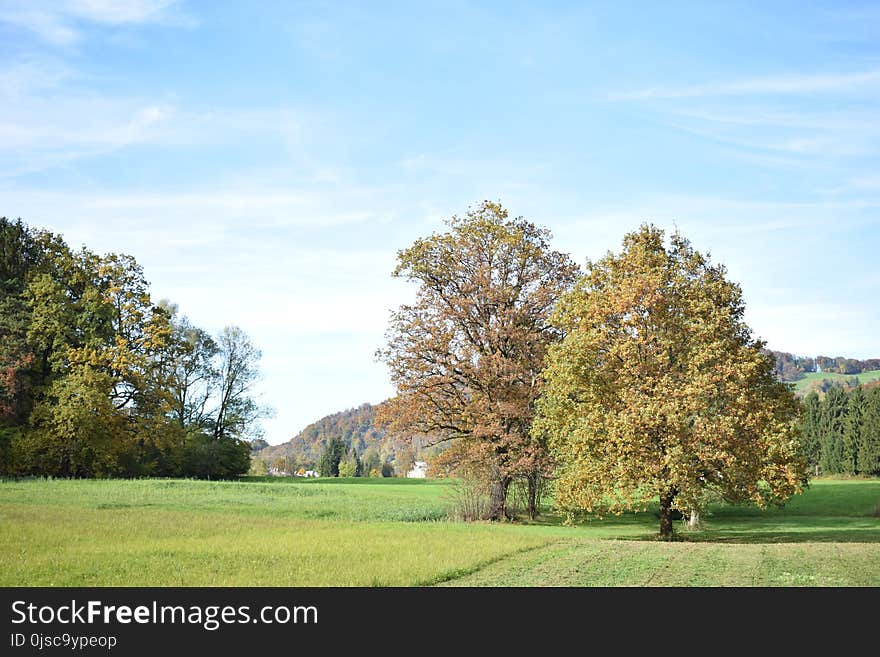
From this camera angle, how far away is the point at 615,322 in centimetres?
2950

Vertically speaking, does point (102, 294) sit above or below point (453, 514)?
above

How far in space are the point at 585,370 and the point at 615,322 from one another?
97.7 inches

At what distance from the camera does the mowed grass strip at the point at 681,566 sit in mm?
15750

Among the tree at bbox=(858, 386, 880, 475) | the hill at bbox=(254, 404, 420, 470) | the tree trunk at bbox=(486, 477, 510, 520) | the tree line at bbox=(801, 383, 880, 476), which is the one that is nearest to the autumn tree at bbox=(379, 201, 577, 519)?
the tree trunk at bbox=(486, 477, 510, 520)

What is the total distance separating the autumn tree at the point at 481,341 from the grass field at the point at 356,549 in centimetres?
399

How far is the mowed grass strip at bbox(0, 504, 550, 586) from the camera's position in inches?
605

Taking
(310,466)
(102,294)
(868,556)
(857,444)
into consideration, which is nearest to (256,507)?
(102,294)

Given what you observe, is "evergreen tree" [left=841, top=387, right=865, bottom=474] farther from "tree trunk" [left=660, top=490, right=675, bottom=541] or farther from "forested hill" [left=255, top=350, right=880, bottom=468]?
"forested hill" [left=255, top=350, right=880, bottom=468]

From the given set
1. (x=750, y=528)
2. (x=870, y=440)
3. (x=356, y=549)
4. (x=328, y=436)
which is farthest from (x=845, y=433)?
(x=328, y=436)

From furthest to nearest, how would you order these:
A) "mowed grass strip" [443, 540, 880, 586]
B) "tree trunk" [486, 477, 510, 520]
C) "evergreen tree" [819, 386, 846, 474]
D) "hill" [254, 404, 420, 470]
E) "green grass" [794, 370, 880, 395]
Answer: "green grass" [794, 370, 880, 395] → "hill" [254, 404, 420, 470] → "evergreen tree" [819, 386, 846, 474] → "tree trunk" [486, 477, 510, 520] → "mowed grass strip" [443, 540, 880, 586]

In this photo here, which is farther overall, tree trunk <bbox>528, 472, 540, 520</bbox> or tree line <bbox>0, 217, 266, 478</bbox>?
tree line <bbox>0, 217, 266, 478</bbox>

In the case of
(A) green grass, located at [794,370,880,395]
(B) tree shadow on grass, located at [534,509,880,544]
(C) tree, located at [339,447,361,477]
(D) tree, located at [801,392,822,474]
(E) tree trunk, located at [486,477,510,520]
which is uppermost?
(A) green grass, located at [794,370,880,395]

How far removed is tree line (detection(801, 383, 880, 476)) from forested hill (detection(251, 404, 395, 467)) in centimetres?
9334
